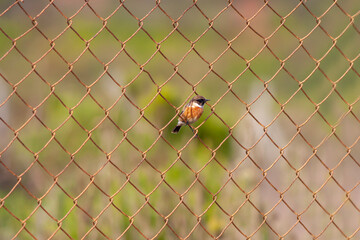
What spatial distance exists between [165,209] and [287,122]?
5041mm

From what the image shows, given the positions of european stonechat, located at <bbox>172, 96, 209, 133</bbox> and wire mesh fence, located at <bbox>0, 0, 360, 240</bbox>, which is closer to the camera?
wire mesh fence, located at <bbox>0, 0, 360, 240</bbox>

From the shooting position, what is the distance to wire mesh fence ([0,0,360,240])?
298 centimetres

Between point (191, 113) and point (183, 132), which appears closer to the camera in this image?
point (191, 113)

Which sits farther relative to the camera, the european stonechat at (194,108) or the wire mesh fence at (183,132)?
the european stonechat at (194,108)

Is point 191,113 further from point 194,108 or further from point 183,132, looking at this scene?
point 183,132

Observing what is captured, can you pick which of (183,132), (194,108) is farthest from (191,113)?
(183,132)

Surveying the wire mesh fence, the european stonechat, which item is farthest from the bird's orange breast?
the wire mesh fence

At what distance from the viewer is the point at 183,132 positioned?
5434 millimetres

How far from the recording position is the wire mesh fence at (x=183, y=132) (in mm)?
2984

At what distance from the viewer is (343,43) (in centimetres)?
421

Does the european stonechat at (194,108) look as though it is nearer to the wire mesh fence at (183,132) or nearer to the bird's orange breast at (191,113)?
the bird's orange breast at (191,113)

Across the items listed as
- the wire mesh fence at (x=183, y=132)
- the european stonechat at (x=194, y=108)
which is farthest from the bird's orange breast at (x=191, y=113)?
the wire mesh fence at (x=183, y=132)

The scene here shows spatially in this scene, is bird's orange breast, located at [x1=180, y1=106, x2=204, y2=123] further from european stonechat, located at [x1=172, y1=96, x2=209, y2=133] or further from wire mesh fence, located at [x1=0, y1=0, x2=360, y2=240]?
wire mesh fence, located at [x1=0, y1=0, x2=360, y2=240]

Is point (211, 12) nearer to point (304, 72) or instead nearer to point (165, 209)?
point (304, 72)
